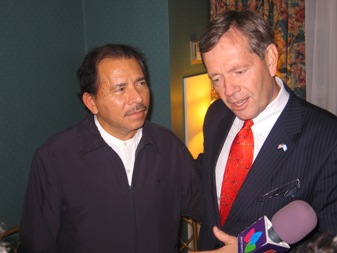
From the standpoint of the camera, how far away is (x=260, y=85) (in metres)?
1.30

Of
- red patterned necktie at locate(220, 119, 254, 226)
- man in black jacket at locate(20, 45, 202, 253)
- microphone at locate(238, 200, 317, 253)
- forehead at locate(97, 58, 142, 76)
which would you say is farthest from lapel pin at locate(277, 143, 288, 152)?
forehead at locate(97, 58, 142, 76)

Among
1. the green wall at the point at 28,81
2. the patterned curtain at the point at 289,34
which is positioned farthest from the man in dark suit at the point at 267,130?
the patterned curtain at the point at 289,34

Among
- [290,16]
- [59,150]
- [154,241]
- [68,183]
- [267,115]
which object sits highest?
[290,16]

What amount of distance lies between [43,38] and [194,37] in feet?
4.13

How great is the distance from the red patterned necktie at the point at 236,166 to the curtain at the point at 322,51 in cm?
183

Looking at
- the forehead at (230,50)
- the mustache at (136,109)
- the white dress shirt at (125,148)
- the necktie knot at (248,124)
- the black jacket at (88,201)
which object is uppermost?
the forehead at (230,50)

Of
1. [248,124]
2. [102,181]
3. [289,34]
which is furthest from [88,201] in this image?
[289,34]

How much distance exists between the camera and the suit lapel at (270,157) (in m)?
1.28

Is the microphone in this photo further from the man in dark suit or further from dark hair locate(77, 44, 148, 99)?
dark hair locate(77, 44, 148, 99)

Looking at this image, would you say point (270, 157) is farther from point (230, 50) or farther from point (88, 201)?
point (88, 201)

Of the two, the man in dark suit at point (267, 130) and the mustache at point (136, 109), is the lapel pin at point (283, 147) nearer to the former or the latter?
the man in dark suit at point (267, 130)

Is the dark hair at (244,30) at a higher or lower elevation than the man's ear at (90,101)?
higher

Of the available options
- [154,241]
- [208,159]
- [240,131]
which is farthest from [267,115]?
[154,241]

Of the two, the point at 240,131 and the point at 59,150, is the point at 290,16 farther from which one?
the point at 59,150
